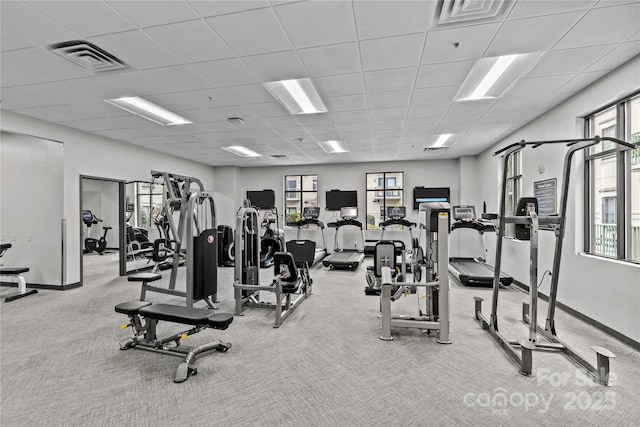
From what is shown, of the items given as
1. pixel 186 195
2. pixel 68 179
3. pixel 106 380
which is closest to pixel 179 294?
pixel 186 195

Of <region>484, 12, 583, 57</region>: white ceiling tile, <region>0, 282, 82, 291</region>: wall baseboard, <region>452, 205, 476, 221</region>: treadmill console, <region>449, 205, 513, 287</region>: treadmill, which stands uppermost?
<region>484, 12, 583, 57</region>: white ceiling tile

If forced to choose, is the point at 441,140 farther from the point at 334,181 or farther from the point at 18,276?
the point at 18,276

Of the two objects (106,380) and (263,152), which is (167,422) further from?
(263,152)

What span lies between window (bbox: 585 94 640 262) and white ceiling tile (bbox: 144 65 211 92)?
16.0ft

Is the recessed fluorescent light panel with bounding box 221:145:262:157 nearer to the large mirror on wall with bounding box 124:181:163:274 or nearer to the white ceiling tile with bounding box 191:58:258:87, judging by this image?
the large mirror on wall with bounding box 124:181:163:274

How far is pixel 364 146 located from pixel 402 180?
8.44 feet

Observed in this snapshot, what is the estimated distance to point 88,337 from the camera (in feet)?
10.8

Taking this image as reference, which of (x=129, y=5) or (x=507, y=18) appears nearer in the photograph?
(x=129, y=5)

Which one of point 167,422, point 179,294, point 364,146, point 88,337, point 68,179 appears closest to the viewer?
point 167,422

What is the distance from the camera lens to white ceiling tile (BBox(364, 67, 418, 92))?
3.43 m

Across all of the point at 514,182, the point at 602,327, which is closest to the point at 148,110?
the point at 602,327

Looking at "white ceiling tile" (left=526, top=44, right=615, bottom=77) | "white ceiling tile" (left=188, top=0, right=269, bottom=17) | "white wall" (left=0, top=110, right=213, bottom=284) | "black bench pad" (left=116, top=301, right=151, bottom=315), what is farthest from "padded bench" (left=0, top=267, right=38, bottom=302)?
"white ceiling tile" (left=526, top=44, right=615, bottom=77)

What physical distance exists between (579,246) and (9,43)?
22.3 ft

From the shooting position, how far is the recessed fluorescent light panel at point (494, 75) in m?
Result: 3.21
